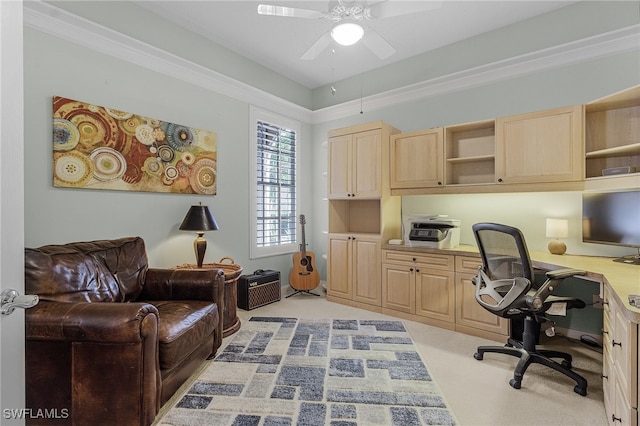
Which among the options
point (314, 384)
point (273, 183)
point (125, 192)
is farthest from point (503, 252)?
point (125, 192)

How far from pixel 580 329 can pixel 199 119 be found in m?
4.40

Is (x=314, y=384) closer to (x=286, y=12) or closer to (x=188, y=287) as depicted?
(x=188, y=287)

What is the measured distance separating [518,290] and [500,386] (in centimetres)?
67

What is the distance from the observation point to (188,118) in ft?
10.7

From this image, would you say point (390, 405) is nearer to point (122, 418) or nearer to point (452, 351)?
point (452, 351)

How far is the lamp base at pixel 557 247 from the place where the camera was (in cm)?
272

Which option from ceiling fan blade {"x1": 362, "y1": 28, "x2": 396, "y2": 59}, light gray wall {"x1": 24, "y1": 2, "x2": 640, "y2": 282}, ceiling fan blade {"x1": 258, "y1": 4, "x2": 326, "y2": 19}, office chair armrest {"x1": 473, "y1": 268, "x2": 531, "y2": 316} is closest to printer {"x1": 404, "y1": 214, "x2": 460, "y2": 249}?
light gray wall {"x1": 24, "y1": 2, "x2": 640, "y2": 282}

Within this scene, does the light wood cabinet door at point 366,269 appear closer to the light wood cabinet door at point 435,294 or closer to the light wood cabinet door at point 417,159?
the light wood cabinet door at point 435,294

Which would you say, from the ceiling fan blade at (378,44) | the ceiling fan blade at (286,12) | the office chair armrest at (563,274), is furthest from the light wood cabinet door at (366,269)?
the ceiling fan blade at (286,12)

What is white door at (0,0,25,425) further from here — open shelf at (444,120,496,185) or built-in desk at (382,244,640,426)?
open shelf at (444,120,496,185)

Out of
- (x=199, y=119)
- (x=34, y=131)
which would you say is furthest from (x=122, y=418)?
(x=199, y=119)

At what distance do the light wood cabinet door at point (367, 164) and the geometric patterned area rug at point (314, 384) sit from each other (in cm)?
162

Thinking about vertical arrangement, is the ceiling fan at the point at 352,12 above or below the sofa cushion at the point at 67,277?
above

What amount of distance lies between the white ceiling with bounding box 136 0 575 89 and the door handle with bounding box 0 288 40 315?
2809 mm
